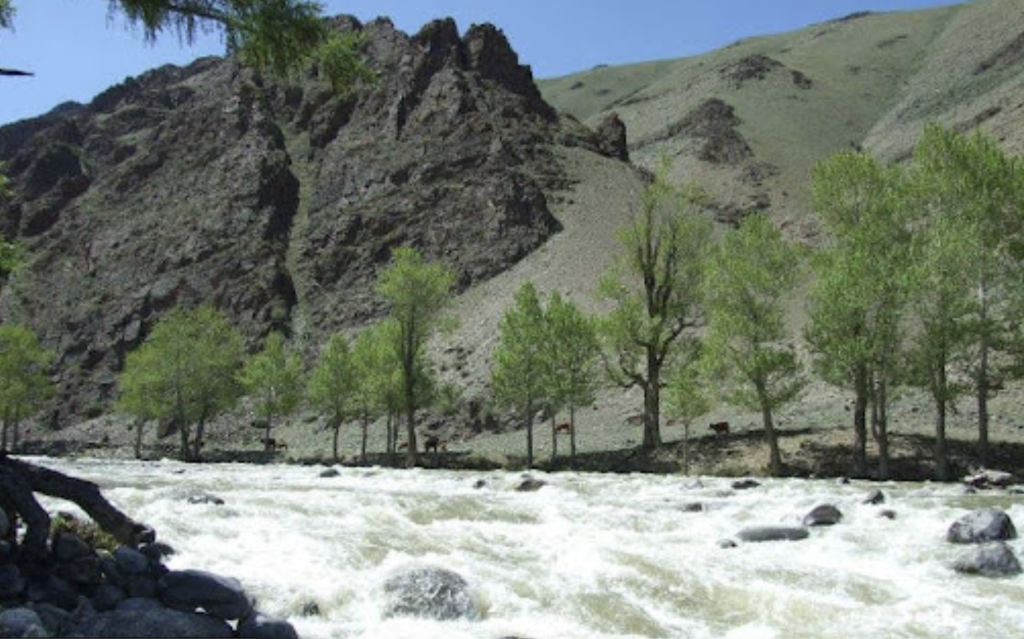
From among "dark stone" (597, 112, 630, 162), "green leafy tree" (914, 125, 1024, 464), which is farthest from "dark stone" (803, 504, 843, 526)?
"dark stone" (597, 112, 630, 162)

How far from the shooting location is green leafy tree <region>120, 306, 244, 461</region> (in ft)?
224

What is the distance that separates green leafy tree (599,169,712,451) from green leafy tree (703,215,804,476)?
724cm

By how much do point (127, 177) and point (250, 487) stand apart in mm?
134156

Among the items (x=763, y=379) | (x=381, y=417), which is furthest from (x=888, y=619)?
(x=381, y=417)

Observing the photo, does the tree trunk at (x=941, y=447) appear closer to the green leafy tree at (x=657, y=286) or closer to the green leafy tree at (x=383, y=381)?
the green leafy tree at (x=657, y=286)

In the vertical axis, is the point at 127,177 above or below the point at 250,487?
above

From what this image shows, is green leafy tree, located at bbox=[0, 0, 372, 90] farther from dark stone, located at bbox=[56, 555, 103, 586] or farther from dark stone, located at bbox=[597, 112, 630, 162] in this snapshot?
dark stone, located at bbox=[597, 112, 630, 162]

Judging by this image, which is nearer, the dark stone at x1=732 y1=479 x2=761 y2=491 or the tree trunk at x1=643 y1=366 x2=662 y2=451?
the dark stone at x1=732 y1=479 x2=761 y2=491

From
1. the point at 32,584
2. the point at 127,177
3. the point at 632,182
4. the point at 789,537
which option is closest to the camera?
the point at 32,584

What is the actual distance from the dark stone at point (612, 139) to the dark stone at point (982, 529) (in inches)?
4924

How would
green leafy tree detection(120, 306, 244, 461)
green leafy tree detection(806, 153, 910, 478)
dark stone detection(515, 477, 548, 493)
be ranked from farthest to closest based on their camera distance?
green leafy tree detection(120, 306, 244, 461), green leafy tree detection(806, 153, 910, 478), dark stone detection(515, 477, 548, 493)

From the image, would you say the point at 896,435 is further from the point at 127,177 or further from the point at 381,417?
the point at 127,177

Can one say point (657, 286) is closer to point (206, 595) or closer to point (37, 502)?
point (206, 595)

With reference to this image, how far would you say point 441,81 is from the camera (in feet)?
441
